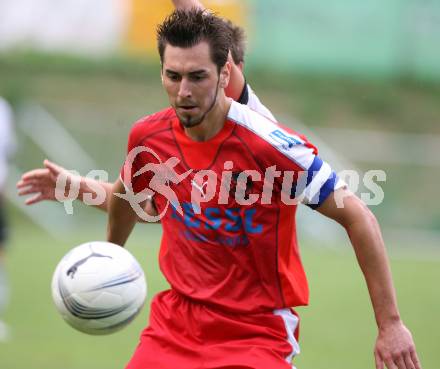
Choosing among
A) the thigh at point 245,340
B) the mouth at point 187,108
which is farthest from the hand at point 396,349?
the mouth at point 187,108

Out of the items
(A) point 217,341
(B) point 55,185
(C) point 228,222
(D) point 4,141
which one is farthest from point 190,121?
(D) point 4,141

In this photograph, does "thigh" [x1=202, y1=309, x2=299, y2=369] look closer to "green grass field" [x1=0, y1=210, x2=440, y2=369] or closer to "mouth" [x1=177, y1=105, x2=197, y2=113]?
"mouth" [x1=177, y1=105, x2=197, y2=113]

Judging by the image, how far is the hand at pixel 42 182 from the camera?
536 cm

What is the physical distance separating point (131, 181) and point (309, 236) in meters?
13.5

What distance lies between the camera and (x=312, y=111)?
21234 millimetres

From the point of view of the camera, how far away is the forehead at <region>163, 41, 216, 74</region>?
177 inches

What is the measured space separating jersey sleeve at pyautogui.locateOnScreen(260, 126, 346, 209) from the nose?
44cm

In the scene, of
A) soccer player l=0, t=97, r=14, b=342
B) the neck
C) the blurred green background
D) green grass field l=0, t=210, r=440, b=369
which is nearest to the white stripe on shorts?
the neck

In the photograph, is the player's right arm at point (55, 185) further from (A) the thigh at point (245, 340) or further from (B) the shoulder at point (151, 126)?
(A) the thigh at point (245, 340)

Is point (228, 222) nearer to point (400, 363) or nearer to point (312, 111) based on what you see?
point (400, 363)

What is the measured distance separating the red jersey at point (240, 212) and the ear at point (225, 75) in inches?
4.8

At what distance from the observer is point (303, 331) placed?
10195 mm

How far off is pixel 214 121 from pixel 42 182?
1299mm

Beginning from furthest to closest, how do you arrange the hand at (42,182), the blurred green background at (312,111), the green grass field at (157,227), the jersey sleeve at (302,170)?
the blurred green background at (312,111), the green grass field at (157,227), the hand at (42,182), the jersey sleeve at (302,170)
